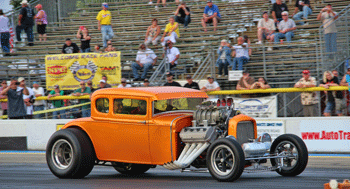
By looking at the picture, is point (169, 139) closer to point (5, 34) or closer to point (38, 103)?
point (38, 103)

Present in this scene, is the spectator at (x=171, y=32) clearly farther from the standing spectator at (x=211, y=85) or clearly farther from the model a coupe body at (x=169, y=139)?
the model a coupe body at (x=169, y=139)

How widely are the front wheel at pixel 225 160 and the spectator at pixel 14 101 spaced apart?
960 cm

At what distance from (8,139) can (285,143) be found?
10046 mm

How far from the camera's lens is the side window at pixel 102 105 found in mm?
9320

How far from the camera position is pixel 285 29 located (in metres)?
17.8

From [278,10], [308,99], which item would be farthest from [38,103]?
[278,10]

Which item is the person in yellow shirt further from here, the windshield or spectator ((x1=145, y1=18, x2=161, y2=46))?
the windshield

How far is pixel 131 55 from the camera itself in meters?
18.8

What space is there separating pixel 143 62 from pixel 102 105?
28.1 feet

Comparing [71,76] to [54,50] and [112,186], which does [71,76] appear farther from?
[112,186]

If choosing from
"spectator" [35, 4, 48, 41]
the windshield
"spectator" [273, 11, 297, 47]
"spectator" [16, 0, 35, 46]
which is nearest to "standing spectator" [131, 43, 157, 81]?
"spectator" [273, 11, 297, 47]

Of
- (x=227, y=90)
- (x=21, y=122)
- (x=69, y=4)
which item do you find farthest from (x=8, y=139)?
(x=69, y=4)

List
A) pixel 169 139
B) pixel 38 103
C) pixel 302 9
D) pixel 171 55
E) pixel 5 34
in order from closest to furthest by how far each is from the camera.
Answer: pixel 169 139 → pixel 38 103 → pixel 171 55 → pixel 302 9 → pixel 5 34

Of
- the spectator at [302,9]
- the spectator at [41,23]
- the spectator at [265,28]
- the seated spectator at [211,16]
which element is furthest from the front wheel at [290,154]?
the spectator at [41,23]
